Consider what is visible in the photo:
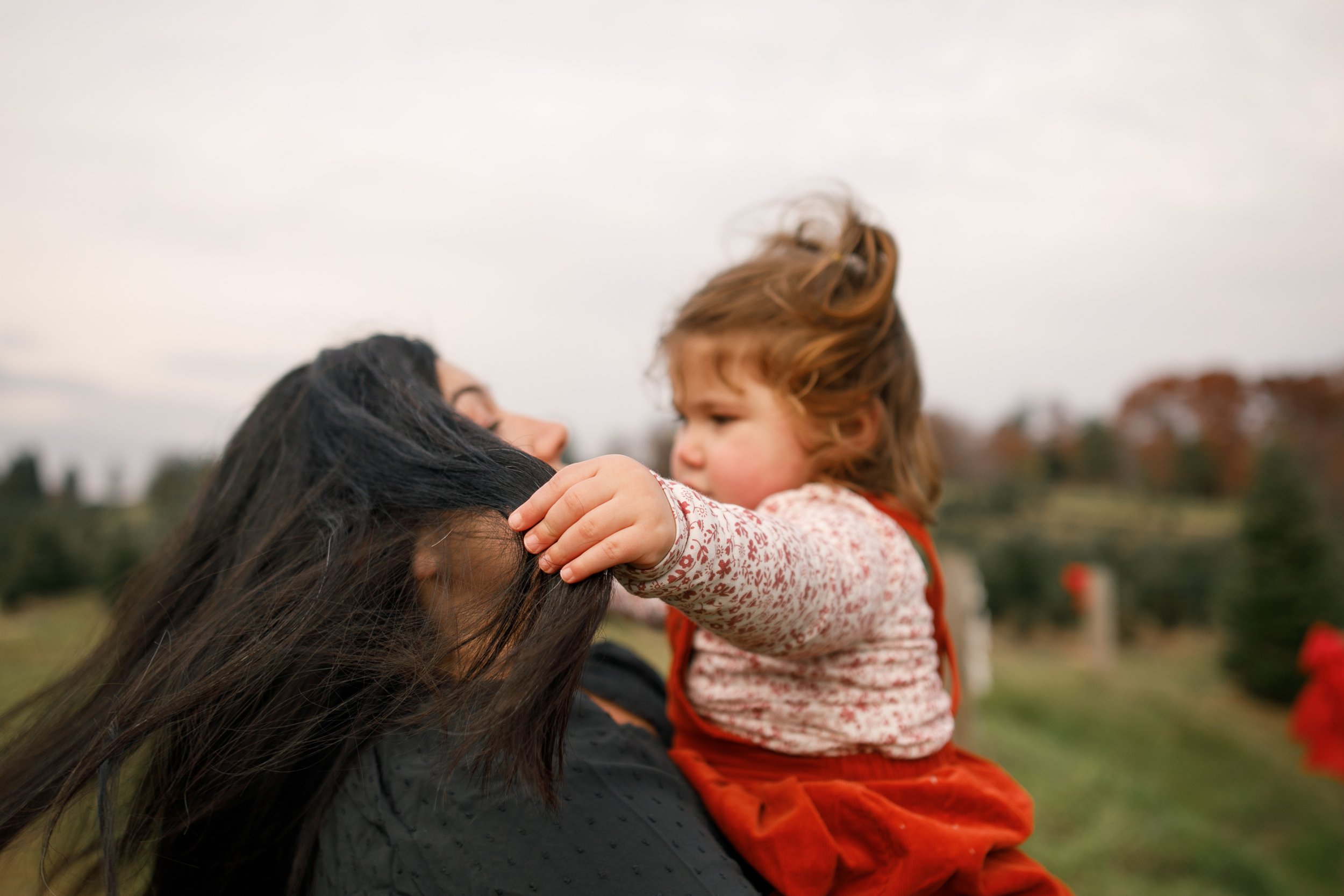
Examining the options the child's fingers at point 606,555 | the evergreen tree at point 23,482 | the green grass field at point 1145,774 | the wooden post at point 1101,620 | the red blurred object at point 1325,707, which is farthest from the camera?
the wooden post at point 1101,620

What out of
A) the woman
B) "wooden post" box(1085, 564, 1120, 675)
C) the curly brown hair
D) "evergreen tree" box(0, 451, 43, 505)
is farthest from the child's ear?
"wooden post" box(1085, 564, 1120, 675)

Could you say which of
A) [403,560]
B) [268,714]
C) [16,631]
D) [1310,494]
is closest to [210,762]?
[268,714]

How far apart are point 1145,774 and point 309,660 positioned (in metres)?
10.0

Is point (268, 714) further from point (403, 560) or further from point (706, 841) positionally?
point (706, 841)

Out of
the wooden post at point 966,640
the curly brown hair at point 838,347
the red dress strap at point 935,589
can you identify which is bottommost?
the wooden post at point 966,640

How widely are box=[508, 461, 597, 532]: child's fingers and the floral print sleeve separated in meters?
0.12

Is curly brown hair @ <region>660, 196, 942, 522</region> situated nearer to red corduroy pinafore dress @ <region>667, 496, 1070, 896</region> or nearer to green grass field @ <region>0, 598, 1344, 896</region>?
red corduroy pinafore dress @ <region>667, 496, 1070, 896</region>

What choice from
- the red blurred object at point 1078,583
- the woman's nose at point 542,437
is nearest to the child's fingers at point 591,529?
the woman's nose at point 542,437

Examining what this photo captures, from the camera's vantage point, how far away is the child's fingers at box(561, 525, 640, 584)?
1045 millimetres

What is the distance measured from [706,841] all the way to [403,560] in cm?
67

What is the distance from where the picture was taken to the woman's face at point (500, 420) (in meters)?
1.66

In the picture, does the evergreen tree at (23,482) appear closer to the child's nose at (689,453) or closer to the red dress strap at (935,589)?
the child's nose at (689,453)

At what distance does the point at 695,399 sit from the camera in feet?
6.72

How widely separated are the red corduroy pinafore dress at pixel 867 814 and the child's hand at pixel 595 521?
0.66 meters
